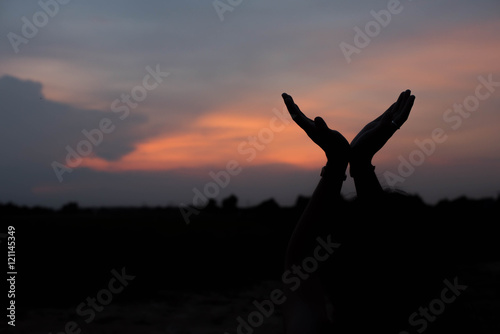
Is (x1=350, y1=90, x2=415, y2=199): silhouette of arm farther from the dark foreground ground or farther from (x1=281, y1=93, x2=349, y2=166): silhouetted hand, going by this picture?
the dark foreground ground

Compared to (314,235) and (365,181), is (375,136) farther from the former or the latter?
(314,235)

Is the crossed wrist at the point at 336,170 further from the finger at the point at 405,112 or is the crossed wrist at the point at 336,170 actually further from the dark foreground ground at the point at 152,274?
the dark foreground ground at the point at 152,274

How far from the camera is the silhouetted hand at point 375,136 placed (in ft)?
3.32

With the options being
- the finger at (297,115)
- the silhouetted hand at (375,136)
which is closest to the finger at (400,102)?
the silhouetted hand at (375,136)

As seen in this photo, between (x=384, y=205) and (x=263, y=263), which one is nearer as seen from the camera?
(x=384, y=205)

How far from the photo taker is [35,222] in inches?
258

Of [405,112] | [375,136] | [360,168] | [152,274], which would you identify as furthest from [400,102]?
[152,274]

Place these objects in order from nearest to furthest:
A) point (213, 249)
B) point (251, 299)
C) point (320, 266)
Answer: point (320, 266)
point (251, 299)
point (213, 249)

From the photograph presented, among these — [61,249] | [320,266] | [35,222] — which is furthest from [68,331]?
[320,266]

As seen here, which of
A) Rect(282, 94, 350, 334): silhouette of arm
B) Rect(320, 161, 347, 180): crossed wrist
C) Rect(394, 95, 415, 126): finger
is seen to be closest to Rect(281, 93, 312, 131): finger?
Rect(282, 94, 350, 334): silhouette of arm

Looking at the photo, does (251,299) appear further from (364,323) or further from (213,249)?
(364,323)

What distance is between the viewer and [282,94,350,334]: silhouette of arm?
98cm

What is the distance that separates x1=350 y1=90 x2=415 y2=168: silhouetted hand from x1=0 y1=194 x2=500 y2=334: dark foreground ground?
3.84 m

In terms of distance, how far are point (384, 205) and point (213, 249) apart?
21.2 ft
